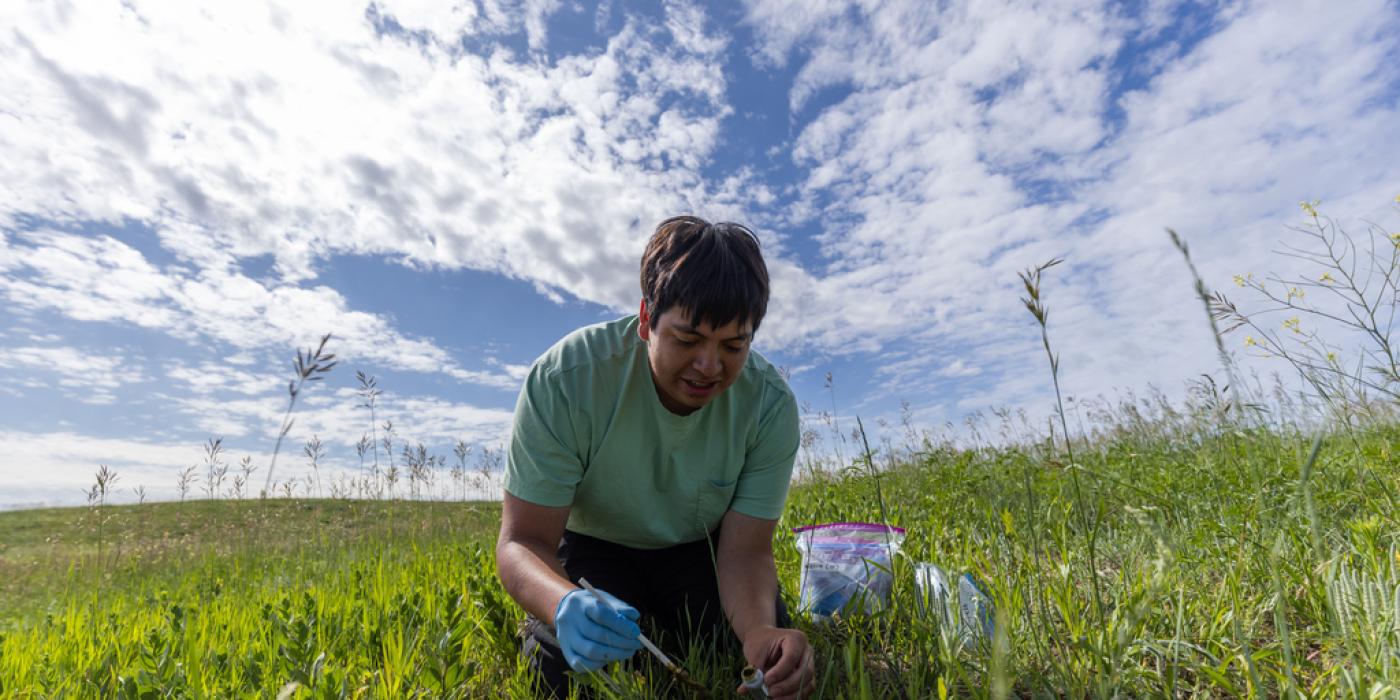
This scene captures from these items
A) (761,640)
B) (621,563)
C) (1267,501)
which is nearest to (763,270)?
(761,640)

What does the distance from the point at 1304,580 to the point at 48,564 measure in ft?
38.4

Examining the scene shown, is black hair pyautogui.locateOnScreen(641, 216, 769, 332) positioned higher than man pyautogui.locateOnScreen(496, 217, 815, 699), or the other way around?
black hair pyautogui.locateOnScreen(641, 216, 769, 332)

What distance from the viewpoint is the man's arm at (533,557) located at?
2.42 m

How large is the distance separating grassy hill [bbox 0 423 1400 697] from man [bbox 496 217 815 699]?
0.23 meters

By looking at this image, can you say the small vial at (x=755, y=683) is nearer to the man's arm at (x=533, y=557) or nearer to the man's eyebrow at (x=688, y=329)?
the man's arm at (x=533, y=557)

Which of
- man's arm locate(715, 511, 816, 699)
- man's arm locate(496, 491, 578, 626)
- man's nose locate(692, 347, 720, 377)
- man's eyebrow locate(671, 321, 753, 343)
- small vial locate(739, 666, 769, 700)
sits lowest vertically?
small vial locate(739, 666, 769, 700)

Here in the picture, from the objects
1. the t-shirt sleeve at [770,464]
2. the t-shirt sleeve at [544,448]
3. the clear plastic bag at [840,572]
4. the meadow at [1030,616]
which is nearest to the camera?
the meadow at [1030,616]

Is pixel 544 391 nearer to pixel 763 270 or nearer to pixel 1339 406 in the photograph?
pixel 763 270

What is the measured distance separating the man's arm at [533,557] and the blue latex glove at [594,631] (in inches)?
4.6

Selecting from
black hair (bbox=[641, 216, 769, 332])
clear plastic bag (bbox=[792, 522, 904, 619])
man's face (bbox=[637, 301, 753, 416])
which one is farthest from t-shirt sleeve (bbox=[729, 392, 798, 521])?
black hair (bbox=[641, 216, 769, 332])

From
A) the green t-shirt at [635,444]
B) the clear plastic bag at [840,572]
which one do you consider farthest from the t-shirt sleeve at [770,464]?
the clear plastic bag at [840,572]

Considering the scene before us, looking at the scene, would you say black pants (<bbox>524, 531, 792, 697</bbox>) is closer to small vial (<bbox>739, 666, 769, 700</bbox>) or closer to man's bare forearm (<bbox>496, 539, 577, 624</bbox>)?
man's bare forearm (<bbox>496, 539, 577, 624</bbox>)

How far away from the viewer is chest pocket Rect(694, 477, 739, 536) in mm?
2986

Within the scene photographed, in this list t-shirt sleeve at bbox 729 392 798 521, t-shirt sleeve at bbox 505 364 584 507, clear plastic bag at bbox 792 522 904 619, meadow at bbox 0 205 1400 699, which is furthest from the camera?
clear plastic bag at bbox 792 522 904 619
